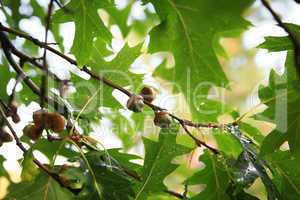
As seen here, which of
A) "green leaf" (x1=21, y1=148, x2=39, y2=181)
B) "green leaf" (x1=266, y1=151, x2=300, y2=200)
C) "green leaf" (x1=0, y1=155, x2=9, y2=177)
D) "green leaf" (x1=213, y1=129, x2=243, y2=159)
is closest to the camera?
"green leaf" (x1=21, y1=148, x2=39, y2=181)

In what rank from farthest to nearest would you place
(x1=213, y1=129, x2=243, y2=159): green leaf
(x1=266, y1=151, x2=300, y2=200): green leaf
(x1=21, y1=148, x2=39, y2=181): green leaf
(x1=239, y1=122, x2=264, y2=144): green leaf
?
(x1=213, y1=129, x2=243, y2=159): green leaf, (x1=239, y1=122, x2=264, y2=144): green leaf, (x1=266, y1=151, x2=300, y2=200): green leaf, (x1=21, y1=148, x2=39, y2=181): green leaf

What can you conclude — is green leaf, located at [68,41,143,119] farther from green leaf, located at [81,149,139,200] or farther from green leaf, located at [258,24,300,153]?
green leaf, located at [258,24,300,153]

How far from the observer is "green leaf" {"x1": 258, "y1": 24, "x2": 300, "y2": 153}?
1.13m

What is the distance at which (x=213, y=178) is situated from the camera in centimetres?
126

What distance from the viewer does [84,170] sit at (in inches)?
42.7

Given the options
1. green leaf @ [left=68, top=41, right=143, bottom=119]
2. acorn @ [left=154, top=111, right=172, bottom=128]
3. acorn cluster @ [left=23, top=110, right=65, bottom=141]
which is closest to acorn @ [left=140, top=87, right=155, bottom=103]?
green leaf @ [left=68, top=41, right=143, bottom=119]

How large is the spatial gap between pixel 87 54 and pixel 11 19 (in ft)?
1.94

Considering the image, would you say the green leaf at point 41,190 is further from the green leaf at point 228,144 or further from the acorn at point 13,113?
the green leaf at point 228,144

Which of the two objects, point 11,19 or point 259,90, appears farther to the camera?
point 11,19

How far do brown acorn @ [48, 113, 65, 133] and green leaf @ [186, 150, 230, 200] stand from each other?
358 mm

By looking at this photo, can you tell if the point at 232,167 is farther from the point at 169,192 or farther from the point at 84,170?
the point at 84,170

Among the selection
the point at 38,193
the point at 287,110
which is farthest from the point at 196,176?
the point at 38,193

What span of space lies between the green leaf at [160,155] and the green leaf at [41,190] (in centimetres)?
20

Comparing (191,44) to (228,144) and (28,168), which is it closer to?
(228,144)
